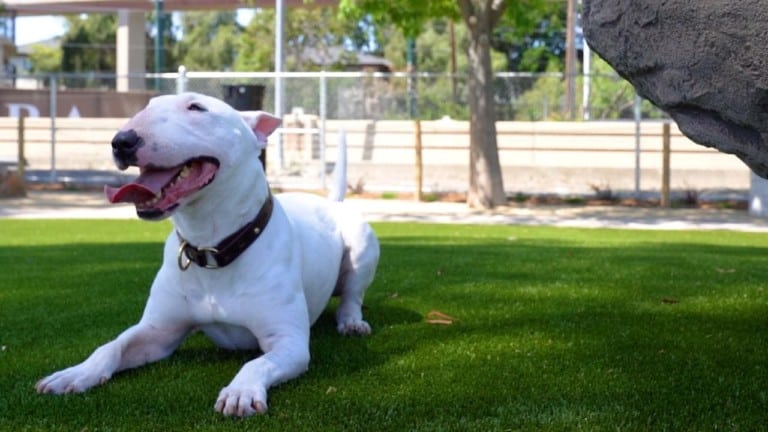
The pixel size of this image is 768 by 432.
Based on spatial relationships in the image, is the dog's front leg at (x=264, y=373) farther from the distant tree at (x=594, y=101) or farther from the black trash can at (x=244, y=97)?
the distant tree at (x=594, y=101)

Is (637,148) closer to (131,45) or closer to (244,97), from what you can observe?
(244,97)

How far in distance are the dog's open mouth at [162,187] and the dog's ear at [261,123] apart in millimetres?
469

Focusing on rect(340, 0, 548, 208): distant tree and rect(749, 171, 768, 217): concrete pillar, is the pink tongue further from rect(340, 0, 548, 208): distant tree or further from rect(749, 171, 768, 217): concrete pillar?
rect(340, 0, 548, 208): distant tree

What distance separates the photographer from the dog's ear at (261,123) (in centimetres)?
468

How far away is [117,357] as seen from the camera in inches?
180

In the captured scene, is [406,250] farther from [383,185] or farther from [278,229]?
[383,185]

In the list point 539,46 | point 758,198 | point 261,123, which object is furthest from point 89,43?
point 261,123

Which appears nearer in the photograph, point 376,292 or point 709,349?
point 709,349

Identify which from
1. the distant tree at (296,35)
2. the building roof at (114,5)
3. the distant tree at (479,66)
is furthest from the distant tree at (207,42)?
the distant tree at (479,66)

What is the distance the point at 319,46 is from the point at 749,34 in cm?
4838

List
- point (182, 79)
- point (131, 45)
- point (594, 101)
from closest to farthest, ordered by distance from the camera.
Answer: point (182, 79) → point (594, 101) → point (131, 45)

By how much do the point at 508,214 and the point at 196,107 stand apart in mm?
14936

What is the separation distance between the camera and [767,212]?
59.8 ft

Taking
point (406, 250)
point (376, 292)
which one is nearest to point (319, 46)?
point (406, 250)
